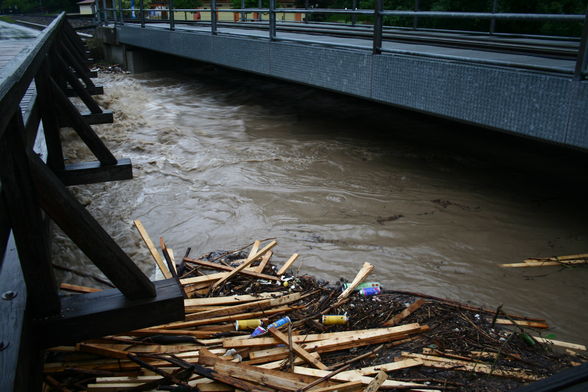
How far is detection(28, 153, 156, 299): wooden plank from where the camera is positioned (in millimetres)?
2555

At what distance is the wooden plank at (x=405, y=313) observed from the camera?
4258mm

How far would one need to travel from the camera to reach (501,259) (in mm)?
5586

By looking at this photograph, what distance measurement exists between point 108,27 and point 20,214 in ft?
69.3

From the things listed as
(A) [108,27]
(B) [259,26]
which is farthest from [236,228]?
(A) [108,27]

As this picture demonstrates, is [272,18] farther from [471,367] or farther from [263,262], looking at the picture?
[471,367]

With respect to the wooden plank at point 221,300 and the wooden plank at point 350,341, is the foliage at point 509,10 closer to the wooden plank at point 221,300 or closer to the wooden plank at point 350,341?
the wooden plank at point 221,300

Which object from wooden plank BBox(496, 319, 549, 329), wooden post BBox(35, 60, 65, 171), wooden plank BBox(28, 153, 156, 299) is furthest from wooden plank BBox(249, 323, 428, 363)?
wooden post BBox(35, 60, 65, 171)

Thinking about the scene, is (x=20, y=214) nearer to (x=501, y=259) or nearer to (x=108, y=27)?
(x=501, y=259)

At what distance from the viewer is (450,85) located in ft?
20.0

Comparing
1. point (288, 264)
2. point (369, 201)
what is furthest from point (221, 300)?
point (369, 201)

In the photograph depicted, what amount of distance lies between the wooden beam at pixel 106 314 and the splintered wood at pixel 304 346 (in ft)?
0.74

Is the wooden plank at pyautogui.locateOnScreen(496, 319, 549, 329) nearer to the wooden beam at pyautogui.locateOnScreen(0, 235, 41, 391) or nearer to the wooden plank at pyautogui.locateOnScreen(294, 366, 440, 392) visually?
the wooden plank at pyautogui.locateOnScreen(294, 366, 440, 392)

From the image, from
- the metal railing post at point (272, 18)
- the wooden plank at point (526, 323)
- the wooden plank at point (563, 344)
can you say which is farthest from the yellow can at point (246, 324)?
the metal railing post at point (272, 18)

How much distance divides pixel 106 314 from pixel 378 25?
17.5ft
